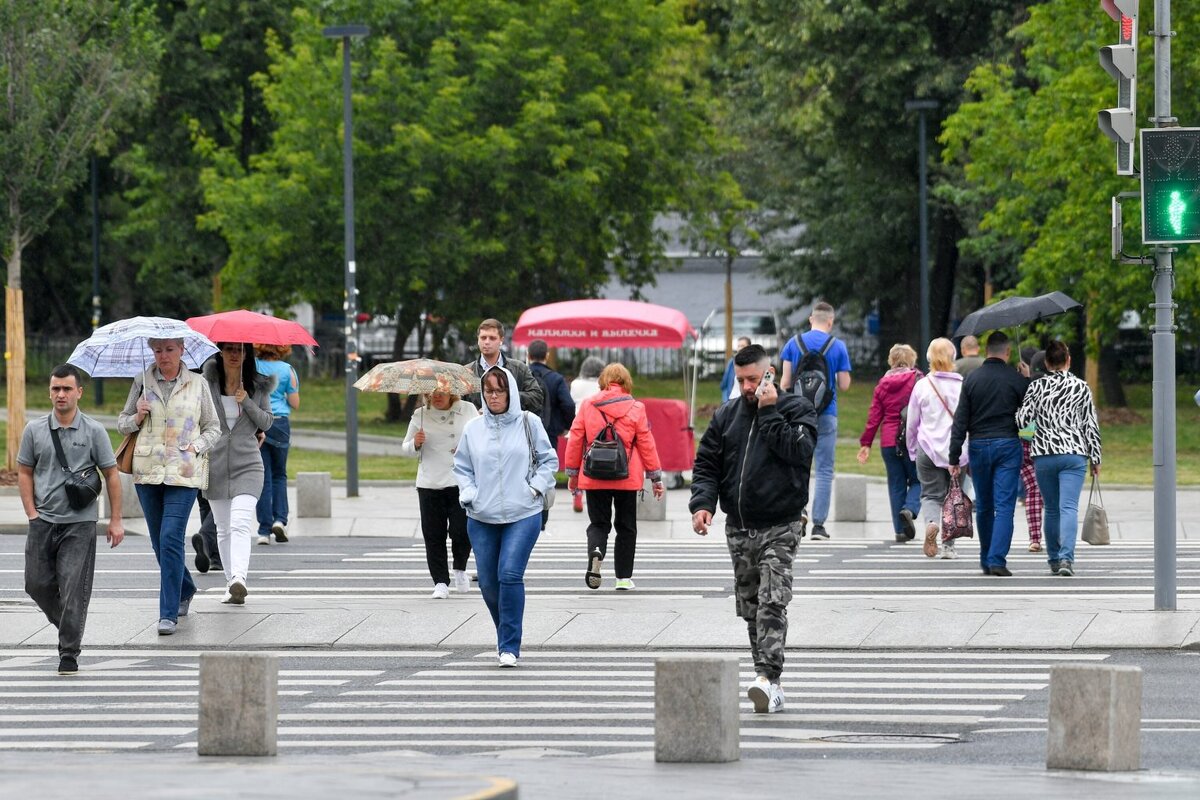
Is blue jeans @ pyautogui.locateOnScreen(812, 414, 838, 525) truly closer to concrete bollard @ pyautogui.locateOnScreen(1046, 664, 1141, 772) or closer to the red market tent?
the red market tent

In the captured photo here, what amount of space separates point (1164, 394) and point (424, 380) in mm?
4958

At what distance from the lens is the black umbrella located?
1766 cm

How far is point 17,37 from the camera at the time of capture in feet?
86.6

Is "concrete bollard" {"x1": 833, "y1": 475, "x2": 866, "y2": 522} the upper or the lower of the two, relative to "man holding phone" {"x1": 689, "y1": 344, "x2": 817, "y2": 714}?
Result: lower

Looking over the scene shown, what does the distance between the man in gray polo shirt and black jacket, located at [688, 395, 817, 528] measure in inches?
142

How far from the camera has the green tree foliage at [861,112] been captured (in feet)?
144

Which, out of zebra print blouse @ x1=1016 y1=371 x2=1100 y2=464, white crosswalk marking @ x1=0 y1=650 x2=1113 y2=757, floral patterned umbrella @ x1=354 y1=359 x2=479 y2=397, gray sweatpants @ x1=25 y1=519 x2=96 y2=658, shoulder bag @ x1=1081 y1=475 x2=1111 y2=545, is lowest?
white crosswalk marking @ x1=0 y1=650 x2=1113 y2=757

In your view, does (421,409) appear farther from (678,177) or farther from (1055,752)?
(678,177)

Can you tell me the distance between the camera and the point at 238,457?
571 inches

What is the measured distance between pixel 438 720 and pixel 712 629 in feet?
11.3

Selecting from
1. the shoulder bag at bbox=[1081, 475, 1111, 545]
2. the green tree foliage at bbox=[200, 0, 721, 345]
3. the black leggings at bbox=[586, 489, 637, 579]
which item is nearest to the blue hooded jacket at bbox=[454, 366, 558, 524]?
the black leggings at bbox=[586, 489, 637, 579]

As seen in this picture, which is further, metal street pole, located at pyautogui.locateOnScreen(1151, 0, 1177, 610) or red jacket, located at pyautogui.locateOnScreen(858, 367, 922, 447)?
red jacket, located at pyautogui.locateOnScreen(858, 367, 922, 447)

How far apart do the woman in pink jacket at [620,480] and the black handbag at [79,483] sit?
417 centimetres

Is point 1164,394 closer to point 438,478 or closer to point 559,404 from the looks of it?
point 438,478
